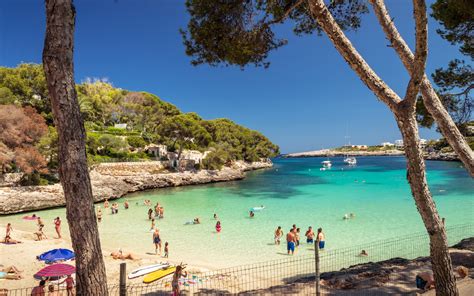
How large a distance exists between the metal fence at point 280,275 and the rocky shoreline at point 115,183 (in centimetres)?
1907

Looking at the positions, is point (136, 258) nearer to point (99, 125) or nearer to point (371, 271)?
point (371, 271)

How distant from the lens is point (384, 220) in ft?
65.9

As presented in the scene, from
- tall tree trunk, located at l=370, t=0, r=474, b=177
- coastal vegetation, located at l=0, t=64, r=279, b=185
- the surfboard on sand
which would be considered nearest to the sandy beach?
the surfboard on sand

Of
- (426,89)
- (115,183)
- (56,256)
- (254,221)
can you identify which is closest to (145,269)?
(56,256)

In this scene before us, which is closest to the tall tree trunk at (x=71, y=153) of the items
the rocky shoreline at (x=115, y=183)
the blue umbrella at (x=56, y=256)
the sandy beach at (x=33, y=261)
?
the sandy beach at (x=33, y=261)

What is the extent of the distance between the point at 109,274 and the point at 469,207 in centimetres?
2709

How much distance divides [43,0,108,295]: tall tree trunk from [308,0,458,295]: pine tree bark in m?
4.44

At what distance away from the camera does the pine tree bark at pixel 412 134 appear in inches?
209

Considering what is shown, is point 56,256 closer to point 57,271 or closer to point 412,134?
point 57,271

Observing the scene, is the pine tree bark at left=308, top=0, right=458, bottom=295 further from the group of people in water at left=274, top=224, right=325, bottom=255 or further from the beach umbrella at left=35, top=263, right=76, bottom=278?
the beach umbrella at left=35, top=263, right=76, bottom=278

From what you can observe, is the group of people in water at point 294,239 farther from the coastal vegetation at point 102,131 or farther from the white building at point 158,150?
the white building at point 158,150

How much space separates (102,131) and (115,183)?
2239 cm

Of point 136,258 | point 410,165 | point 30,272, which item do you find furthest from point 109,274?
point 410,165

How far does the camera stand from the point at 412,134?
533cm
